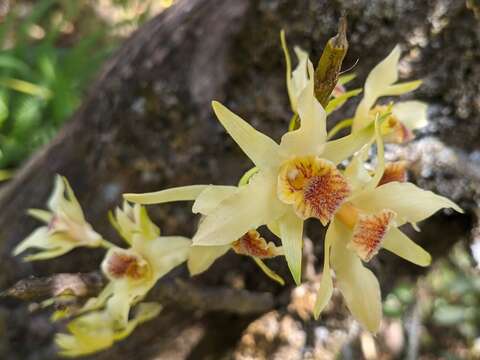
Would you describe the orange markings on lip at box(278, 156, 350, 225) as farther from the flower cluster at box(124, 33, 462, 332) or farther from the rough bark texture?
the rough bark texture

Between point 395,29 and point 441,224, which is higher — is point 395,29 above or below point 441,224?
above

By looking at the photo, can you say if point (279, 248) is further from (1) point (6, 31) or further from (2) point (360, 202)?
(1) point (6, 31)

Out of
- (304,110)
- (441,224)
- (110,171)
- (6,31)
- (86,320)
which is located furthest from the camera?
(6,31)

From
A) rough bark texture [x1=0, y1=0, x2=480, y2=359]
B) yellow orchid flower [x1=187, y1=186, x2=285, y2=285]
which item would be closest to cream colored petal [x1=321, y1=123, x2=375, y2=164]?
yellow orchid flower [x1=187, y1=186, x2=285, y2=285]

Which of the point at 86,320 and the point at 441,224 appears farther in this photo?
the point at 441,224

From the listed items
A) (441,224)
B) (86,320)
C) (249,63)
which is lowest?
(441,224)

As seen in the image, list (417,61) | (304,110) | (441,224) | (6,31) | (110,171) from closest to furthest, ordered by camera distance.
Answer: (304,110) → (417,61) → (441,224) → (110,171) → (6,31)

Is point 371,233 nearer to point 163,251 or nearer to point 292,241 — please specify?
point 292,241

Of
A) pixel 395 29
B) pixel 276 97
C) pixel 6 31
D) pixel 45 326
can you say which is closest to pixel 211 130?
pixel 276 97
